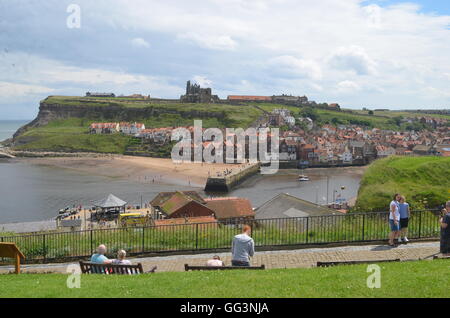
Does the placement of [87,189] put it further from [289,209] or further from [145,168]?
[289,209]

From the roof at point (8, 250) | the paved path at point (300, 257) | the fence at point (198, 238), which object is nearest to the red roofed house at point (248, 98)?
the fence at point (198, 238)

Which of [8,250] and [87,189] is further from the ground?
[8,250]

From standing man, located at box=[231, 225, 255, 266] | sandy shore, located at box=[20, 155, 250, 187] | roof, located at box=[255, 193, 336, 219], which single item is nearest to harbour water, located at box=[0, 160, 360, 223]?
sandy shore, located at box=[20, 155, 250, 187]

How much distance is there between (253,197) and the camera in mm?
56344

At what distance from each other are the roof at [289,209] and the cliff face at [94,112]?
126879 mm

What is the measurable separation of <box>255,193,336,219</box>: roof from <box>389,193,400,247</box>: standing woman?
10355mm

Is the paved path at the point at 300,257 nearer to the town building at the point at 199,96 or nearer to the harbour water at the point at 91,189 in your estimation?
the harbour water at the point at 91,189

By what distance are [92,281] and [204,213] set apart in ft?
85.0

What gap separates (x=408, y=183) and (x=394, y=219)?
9.70 metres

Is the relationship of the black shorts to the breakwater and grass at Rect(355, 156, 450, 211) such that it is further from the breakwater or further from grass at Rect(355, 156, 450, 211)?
the breakwater

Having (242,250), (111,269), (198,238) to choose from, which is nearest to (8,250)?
(111,269)

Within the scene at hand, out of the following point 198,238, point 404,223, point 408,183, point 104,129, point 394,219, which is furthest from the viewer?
point 104,129

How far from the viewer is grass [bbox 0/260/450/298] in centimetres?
625

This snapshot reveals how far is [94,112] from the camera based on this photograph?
166625 mm
